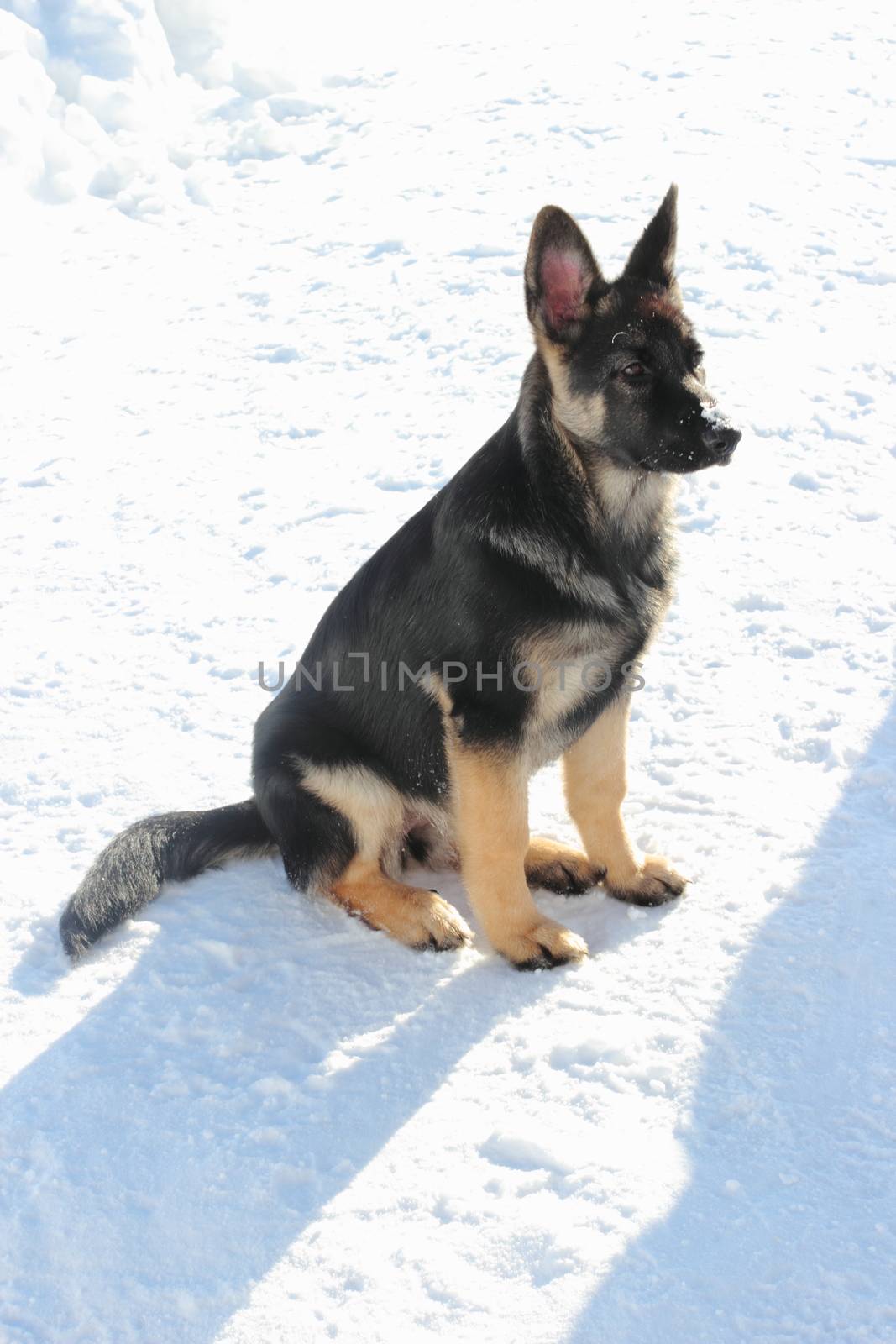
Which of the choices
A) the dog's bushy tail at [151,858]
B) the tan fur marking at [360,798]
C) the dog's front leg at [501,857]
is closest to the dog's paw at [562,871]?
the dog's front leg at [501,857]

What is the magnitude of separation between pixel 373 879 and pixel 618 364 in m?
1.84

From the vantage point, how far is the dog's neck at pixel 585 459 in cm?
355

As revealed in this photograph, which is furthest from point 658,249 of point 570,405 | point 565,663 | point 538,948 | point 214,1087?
point 214,1087

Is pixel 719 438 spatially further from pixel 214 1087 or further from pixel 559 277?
pixel 214 1087

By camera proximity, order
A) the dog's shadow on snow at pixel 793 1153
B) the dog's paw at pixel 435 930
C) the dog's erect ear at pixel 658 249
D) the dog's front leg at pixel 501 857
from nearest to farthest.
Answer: the dog's shadow on snow at pixel 793 1153, the dog's front leg at pixel 501 857, the dog's erect ear at pixel 658 249, the dog's paw at pixel 435 930

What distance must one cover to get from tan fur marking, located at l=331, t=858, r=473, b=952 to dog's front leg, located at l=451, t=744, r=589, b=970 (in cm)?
15

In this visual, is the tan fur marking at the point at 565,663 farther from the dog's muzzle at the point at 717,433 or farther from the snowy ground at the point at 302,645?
the snowy ground at the point at 302,645

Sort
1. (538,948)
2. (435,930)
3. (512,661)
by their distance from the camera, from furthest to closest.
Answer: (435,930) → (538,948) → (512,661)

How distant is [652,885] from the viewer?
13.0 feet

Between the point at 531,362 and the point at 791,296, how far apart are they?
17.3 feet

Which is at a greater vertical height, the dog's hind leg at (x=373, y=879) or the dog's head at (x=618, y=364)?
the dog's head at (x=618, y=364)

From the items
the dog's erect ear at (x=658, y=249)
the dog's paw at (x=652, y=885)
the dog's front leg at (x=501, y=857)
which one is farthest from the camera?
the dog's paw at (x=652, y=885)

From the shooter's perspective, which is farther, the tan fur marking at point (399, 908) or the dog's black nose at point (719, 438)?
the tan fur marking at point (399, 908)

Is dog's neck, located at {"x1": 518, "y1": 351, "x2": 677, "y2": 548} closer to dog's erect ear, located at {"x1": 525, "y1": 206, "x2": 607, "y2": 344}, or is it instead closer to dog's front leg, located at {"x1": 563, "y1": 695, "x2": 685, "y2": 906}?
dog's erect ear, located at {"x1": 525, "y1": 206, "x2": 607, "y2": 344}
